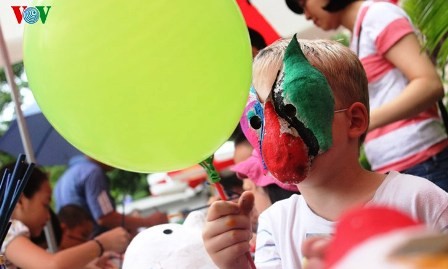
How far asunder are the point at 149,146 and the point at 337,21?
1.04 meters

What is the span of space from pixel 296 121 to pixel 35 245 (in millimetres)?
1477

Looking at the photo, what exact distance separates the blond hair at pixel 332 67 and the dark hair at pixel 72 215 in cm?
236

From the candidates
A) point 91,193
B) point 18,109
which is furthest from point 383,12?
point 91,193

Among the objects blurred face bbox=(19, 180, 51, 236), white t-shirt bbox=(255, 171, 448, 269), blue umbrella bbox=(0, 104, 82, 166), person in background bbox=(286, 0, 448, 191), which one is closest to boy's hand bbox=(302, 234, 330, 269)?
white t-shirt bbox=(255, 171, 448, 269)

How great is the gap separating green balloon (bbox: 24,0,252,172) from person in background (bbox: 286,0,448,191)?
2.18ft

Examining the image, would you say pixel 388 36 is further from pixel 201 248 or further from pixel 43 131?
pixel 43 131

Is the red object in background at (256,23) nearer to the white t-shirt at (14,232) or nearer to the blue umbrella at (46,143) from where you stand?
the white t-shirt at (14,232)

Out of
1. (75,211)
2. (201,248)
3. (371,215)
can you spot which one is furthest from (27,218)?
(371,215)

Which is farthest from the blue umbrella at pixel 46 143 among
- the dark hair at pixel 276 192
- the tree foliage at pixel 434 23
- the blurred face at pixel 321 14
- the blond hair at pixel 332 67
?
the blond hair at pixel 332 67

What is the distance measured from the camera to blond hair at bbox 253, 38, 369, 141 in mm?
1212

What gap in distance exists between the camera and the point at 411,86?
1.59 metres

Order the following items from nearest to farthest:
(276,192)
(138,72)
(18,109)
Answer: (138,72) < (276,192) < (18,109)

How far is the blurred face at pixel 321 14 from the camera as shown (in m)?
1.86

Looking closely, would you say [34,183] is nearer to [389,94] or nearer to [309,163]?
[389,94]
